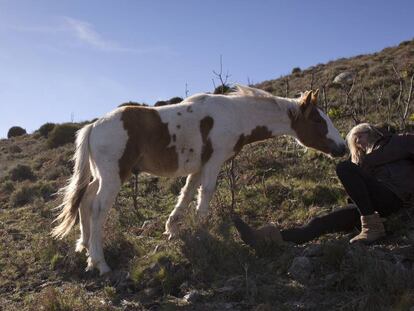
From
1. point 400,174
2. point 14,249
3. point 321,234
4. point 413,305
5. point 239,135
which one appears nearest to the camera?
point 413,305

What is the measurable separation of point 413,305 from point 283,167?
248 inches

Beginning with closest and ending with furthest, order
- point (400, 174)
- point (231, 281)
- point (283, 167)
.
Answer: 1. point (231, 281)
2. point (400, 174)
3. point (283, 167)

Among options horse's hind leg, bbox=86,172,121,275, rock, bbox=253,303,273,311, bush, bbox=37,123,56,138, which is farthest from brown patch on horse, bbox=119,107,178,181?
bush, bbox=37,123,56,138

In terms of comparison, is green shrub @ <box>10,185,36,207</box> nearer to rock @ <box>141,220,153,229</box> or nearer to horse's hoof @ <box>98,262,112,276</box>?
rock @ <box>141,220,153,229</box>

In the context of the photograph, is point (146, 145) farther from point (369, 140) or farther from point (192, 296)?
point (369, 140)

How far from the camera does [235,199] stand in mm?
8609

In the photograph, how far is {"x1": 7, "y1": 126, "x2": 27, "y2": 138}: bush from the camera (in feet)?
127

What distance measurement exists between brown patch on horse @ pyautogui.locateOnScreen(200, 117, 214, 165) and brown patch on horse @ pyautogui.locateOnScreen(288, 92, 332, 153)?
4.85 ft

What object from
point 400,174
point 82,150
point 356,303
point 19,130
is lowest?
point 356,303

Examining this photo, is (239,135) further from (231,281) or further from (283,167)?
(283,167)

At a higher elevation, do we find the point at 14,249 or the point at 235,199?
the point at 235,199

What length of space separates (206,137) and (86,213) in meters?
2.07

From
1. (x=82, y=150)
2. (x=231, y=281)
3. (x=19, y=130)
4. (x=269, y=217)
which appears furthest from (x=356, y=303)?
(x=19, y=130)

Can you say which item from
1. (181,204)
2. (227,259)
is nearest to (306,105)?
→ (181,204)
